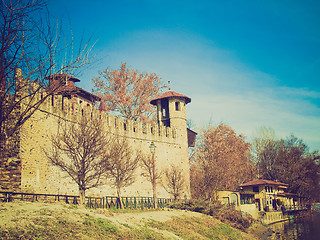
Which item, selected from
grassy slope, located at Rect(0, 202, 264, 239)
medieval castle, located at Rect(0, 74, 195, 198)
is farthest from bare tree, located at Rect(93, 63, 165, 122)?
grassy slope, located at Rect(0, 202, 264, 239)

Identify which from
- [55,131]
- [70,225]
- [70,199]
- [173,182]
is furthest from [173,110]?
[70,225]

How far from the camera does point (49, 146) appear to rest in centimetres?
1708

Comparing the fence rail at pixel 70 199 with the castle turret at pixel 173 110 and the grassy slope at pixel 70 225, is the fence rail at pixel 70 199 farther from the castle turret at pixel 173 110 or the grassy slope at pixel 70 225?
the castle turret at pixel 173 110

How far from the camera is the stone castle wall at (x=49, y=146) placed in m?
15.4

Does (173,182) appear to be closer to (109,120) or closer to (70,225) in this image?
(109,120)

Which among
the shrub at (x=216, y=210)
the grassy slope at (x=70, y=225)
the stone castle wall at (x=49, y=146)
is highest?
the stone castle wall at (x=49, y=146)

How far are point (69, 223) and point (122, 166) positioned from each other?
1041 cm

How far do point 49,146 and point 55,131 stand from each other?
108 cm

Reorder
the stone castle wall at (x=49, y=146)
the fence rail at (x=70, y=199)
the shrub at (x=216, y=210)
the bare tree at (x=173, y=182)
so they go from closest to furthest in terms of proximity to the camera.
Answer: the fence rail at (x=70, y=199)
the stone castle wall at (x=49, y=146)
the shrub at (x=216, y=210)
the bare tree at (x=173, y=182)

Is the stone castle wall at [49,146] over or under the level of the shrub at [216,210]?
over

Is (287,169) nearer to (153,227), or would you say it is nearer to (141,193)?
(141,193)

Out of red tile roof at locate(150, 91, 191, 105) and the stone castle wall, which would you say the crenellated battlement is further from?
red tile roof at locate(150, 91, 191, 105)

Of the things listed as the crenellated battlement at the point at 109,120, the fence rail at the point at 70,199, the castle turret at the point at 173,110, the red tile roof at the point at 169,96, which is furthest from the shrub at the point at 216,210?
the red tile roof at the point at 169,96

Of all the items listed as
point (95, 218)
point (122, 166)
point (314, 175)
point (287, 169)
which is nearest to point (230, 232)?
point (122, 166)
